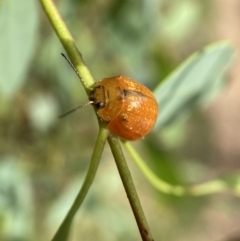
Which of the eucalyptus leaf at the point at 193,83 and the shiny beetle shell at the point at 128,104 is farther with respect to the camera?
the eucalyptus leaf at the point at 193,83

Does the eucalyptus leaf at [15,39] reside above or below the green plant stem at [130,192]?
above

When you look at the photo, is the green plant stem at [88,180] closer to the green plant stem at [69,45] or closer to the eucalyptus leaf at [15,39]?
the green plant stem at [69,45]

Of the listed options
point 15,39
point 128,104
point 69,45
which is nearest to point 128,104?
point 128,104

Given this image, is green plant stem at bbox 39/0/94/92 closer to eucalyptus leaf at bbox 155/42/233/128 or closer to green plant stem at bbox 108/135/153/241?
green plant stem at bbox 108/135/153/241

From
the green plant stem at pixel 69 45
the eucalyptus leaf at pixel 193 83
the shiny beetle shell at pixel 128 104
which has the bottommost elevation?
the eucalyptus leaf at pixel 193 83

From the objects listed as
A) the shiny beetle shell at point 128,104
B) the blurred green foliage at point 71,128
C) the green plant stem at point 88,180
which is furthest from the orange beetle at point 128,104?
the blurred green foliage at point 71,128

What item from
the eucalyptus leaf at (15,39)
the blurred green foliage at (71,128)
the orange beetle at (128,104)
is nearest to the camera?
the orange beetle at (128,104)

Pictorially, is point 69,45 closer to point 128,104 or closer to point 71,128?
point 128,104
